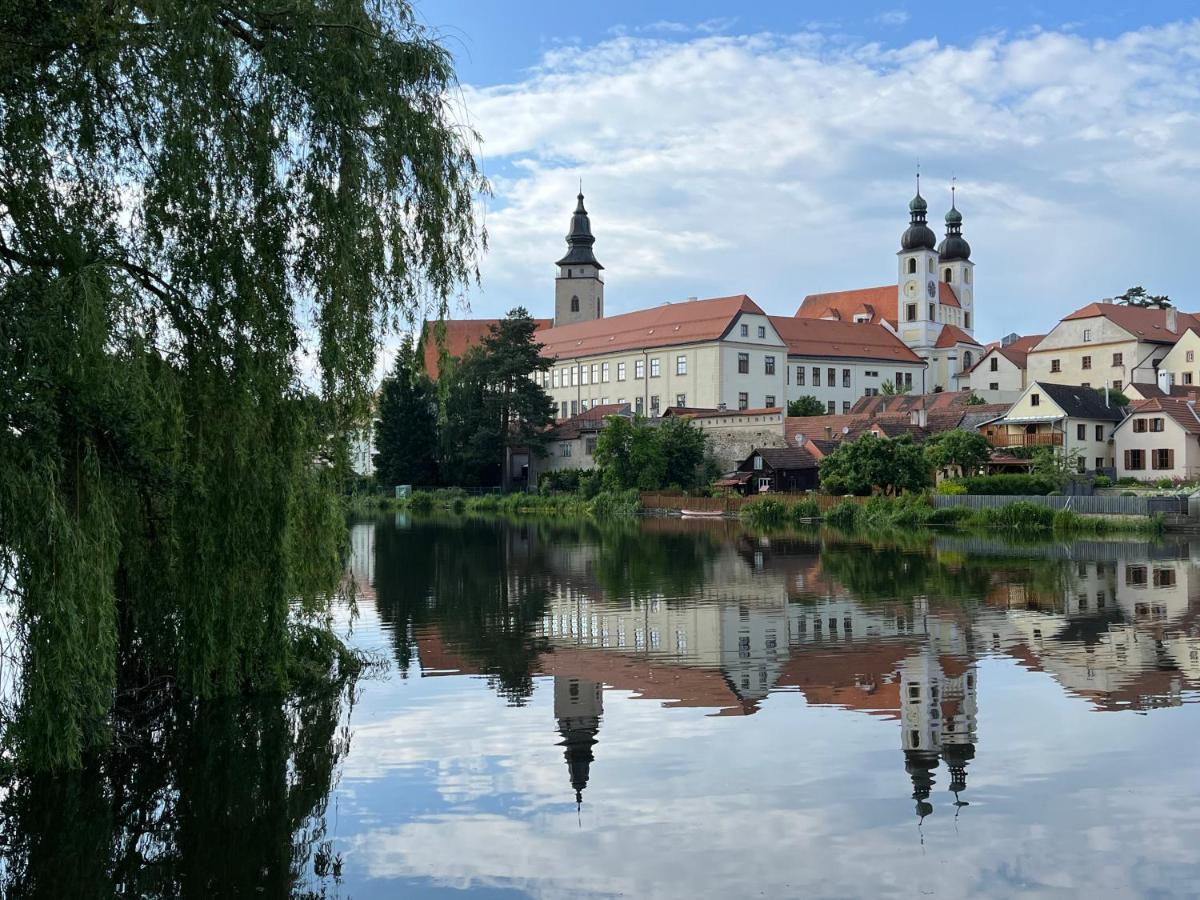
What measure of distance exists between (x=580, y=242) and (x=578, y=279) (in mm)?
3534

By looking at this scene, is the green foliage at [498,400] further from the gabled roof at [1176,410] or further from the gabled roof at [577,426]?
the gabled roof at [1176,410]

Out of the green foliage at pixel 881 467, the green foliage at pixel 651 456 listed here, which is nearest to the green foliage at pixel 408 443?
the green foliage at pixel 651 456

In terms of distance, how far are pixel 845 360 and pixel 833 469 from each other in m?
39.8

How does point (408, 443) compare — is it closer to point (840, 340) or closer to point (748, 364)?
point (748, 364)

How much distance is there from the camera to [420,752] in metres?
11.6

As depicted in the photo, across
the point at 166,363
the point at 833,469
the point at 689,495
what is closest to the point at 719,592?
the point at 166,363

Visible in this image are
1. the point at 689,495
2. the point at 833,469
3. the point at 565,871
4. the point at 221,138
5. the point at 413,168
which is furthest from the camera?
the point at 689,495

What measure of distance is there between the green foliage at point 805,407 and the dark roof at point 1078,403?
74.0 feet

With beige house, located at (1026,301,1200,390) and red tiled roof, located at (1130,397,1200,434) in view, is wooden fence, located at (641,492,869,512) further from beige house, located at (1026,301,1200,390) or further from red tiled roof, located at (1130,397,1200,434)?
beige house, located at (1026,301,1200,390)

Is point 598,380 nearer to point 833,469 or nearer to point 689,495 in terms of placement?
point 689,495

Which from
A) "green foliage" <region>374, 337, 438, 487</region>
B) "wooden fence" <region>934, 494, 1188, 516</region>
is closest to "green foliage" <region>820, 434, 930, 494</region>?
"wooden fence" <region>934, 494, 1188, 516</region>

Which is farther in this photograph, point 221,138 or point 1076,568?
point 1076,568

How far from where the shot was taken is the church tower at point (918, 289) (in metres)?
109

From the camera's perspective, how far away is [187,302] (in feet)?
37.1
